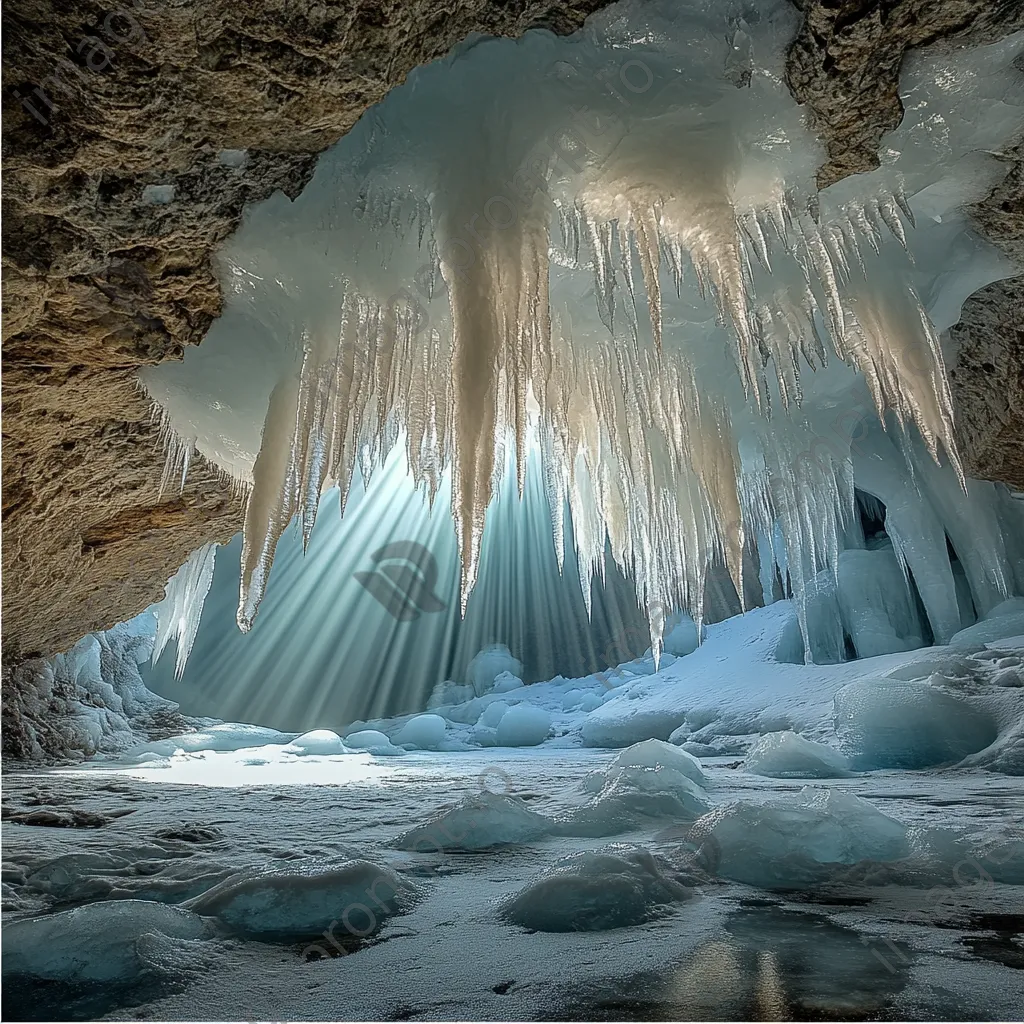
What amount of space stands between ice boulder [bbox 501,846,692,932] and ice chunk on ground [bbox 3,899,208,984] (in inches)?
34.7

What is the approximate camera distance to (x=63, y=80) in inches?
74.4

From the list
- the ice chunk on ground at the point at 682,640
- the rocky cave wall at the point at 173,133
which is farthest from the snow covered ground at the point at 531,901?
the ice chunk on ground at the point at 682,640

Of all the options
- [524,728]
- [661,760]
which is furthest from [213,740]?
[661,760]

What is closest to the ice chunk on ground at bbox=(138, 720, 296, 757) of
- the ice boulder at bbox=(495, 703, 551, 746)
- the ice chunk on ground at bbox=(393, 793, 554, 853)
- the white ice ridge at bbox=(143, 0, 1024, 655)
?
the ice boulder at bbox=(495, 703, 551, 746)

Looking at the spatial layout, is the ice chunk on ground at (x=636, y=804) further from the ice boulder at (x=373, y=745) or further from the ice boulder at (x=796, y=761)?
the ice boulder at (x=373, y=745)

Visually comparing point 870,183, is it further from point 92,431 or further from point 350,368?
point 92,431

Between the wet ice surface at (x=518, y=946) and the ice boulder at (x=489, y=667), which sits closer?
the wet ice surface at (x=518, y=946)

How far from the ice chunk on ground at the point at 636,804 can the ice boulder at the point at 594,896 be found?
1065 mm

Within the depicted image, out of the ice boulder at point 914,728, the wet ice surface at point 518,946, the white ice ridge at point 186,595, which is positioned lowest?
the wet ice surface at point 518,946

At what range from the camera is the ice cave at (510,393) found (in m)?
1.59

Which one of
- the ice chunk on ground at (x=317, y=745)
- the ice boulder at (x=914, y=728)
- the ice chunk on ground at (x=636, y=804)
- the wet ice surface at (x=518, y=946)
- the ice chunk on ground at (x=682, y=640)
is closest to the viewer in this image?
the wet ice surface at (x=518, y=946)

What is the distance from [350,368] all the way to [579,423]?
162cm

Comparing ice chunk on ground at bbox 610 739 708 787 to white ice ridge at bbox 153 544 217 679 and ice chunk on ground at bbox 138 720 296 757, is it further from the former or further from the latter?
ice chunk on ground at bbox 138 720 296 757

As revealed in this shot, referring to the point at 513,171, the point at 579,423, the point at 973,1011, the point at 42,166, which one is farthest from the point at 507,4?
the point at 973,1011
